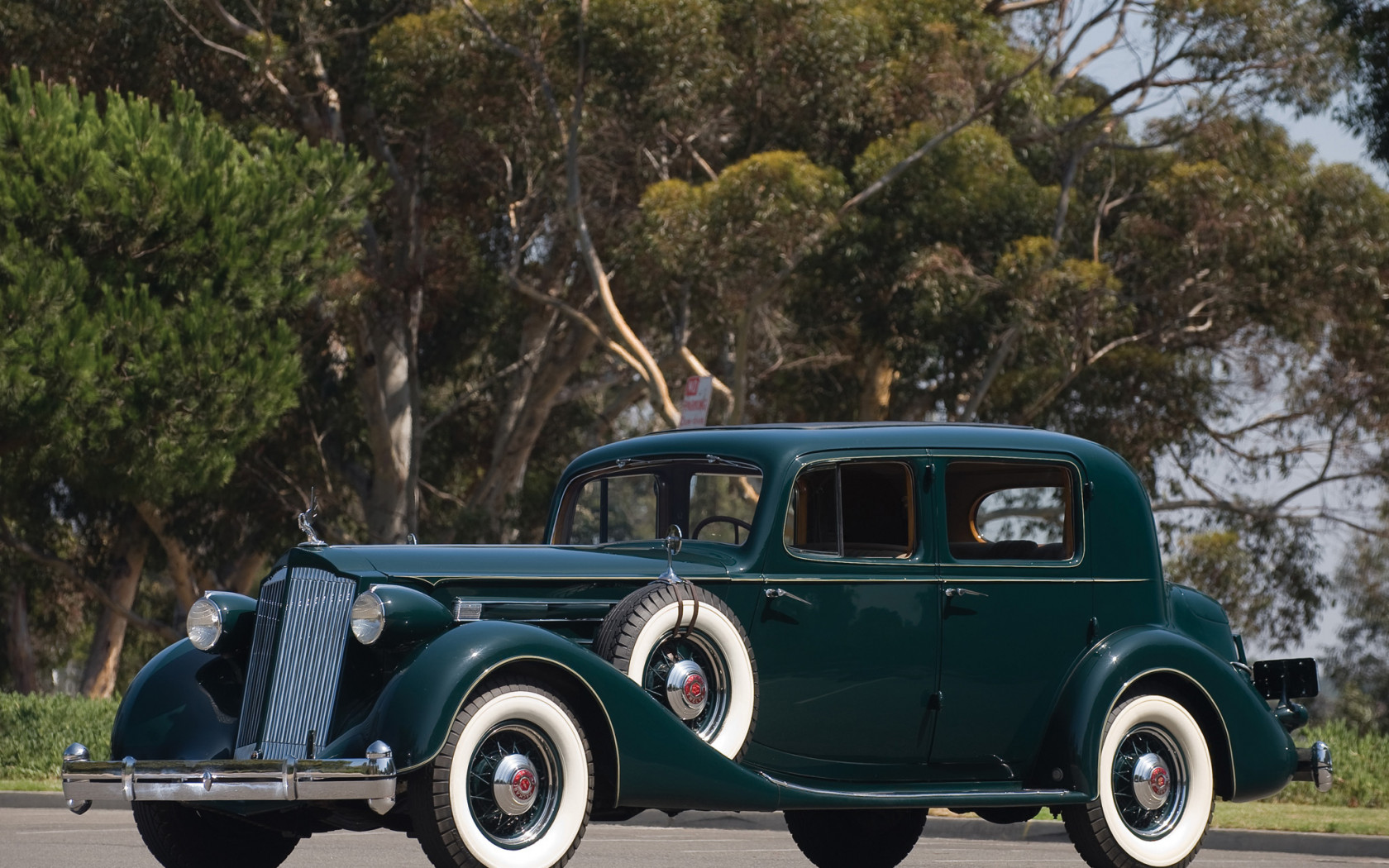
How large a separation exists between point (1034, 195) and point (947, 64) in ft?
7.05

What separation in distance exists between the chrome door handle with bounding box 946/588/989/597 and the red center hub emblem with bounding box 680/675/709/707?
123 cm

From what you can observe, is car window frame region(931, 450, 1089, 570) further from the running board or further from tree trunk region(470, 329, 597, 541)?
tree trunk region(470, 329, 597, 541)

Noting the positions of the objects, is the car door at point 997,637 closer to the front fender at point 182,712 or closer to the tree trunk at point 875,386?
the front fender at point 182,712

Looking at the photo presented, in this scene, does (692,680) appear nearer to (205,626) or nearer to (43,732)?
(205,626)

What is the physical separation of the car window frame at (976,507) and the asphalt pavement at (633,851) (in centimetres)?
239

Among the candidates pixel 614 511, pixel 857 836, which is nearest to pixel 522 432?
pixel 857 836

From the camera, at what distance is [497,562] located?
673 cm

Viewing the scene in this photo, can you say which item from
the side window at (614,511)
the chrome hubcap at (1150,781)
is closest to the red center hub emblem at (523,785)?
the side window at (614,511)

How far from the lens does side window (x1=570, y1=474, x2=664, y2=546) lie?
8.17 m

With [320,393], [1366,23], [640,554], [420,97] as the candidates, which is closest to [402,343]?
[320,393]

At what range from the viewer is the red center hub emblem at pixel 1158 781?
7.68 metres

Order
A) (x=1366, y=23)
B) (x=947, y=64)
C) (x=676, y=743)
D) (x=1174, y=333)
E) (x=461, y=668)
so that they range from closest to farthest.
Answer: (x=461, y=668), (x=676, y=743), (x=1366, y=23), (x=947, y=64), (x=1174, y=333)

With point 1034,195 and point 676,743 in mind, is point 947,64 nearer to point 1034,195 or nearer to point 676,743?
point 1034,195

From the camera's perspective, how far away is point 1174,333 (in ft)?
82.2
